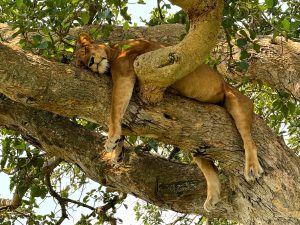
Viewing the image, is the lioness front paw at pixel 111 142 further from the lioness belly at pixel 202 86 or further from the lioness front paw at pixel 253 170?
the lioness front paw at pixel 253 170

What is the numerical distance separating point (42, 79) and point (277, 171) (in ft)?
6.80

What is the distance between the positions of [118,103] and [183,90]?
0.68 meters

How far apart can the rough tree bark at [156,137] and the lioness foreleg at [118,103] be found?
0.11 meters

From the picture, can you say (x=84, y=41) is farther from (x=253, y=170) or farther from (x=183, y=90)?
(x=253, y=170)


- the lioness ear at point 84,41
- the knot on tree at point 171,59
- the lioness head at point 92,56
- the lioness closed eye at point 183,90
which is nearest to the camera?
the knot on tree at point 171,59

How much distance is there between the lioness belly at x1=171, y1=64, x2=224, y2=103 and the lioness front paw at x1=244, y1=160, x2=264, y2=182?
68 centimetres

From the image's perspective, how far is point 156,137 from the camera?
4496mm

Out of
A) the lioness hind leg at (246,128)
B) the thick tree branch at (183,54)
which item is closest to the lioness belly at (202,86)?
the lioness hind leg at (246,128)

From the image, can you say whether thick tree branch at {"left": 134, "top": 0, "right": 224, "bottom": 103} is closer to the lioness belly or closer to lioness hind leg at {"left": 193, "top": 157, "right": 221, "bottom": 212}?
the lioness belly

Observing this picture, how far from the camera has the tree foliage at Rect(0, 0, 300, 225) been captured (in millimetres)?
4691

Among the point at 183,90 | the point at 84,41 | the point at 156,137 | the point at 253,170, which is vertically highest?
the point at 84,41

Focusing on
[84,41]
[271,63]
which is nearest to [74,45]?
[84,41]

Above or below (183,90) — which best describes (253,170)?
below

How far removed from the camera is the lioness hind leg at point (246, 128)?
448 cm
